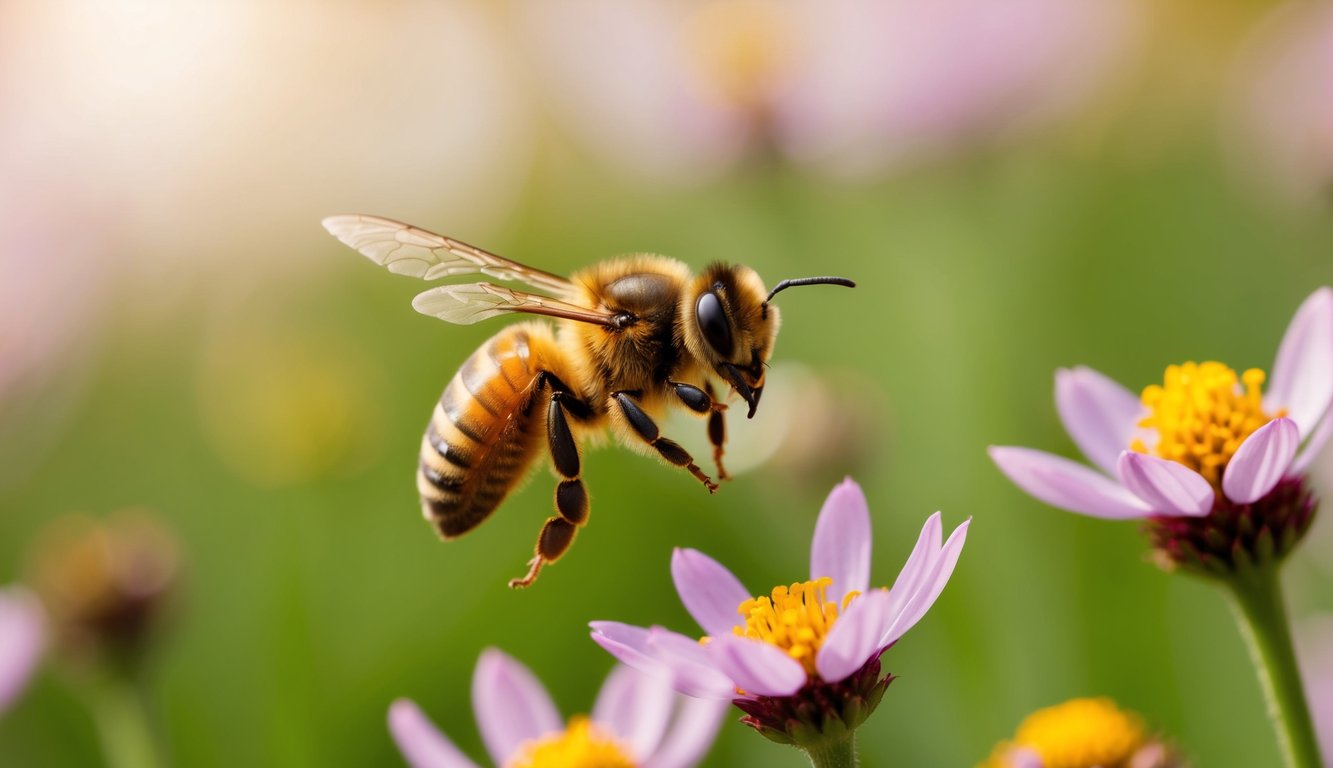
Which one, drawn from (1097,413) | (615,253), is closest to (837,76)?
(615,253)

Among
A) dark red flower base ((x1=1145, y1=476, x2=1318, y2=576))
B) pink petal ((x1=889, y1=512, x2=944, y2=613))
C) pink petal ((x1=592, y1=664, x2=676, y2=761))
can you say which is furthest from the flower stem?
pink petal ((x1=592, y1=664, x2=676, y2=761))

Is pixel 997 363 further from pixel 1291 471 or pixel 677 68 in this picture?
pixel 1291 471

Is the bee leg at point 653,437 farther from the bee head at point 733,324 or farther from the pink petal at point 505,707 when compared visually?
the pink petal at point 505,707

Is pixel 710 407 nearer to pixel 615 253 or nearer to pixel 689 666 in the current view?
pixel 689 666

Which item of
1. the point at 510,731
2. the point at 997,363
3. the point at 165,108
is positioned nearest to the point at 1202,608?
the point at 997,363

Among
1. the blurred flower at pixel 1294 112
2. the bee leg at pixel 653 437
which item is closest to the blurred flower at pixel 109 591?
the bee leg at pixel 653 437

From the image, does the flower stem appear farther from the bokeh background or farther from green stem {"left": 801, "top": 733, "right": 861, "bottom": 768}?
the bokeh background
